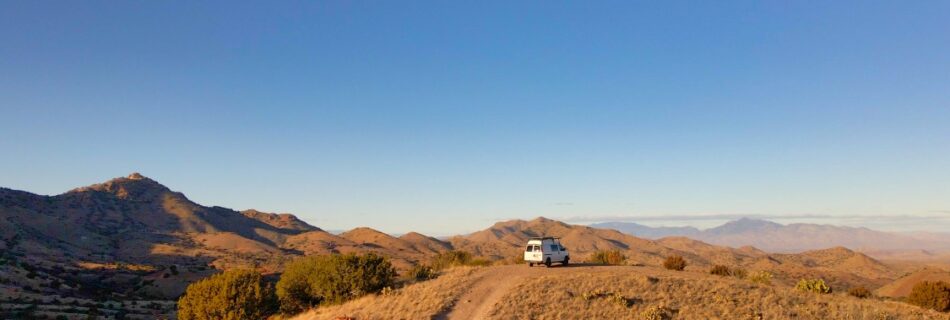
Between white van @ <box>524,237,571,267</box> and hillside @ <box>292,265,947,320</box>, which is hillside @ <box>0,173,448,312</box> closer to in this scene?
hillside @ <box>292,265,947,320</box>

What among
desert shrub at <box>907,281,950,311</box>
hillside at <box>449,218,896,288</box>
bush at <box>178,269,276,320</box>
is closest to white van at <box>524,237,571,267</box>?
bush at <box>178,269,276,320</box>

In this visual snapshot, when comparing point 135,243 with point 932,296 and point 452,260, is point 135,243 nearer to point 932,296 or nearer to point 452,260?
point 452,260

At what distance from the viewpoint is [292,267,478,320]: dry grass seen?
92.6 feet

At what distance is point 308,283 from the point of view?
34.5 meters

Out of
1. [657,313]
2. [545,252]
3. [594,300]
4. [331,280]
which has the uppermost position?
[545,252]

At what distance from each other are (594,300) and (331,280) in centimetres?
1534

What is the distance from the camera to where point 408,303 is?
29.5 meters

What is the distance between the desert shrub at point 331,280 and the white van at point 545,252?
9387 mm

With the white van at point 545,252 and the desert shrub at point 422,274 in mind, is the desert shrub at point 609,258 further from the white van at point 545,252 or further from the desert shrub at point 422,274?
the desert shrub at point 422,274

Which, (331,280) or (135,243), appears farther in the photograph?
(135,243)

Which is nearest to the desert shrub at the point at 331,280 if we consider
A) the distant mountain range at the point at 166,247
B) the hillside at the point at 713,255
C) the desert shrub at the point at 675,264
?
the desert shrub at the point at 675,264

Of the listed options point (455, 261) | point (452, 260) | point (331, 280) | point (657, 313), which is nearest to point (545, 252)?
point (455, 261)

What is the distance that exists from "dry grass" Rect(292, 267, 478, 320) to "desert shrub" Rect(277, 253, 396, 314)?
1091 millimetres

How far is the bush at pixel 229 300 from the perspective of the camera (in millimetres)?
32406
